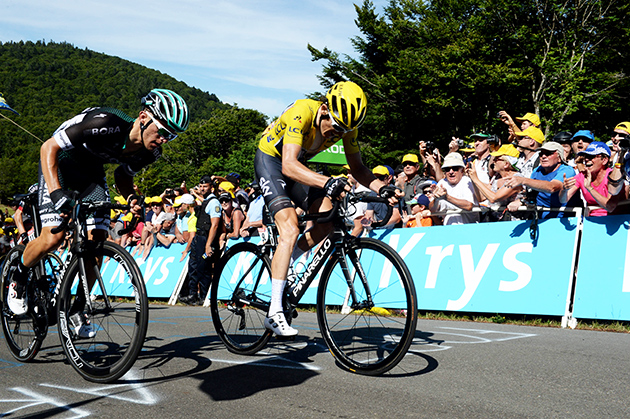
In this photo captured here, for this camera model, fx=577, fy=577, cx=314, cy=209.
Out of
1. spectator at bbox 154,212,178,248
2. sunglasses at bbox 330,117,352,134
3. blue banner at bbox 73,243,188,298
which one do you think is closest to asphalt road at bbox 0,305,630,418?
sunglasses at bbox 330,117,352,134

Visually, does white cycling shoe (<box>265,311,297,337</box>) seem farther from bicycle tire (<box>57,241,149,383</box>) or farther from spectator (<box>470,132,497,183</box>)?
spectator (<box>470,132,497,183</box>)

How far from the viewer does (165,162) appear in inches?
3302

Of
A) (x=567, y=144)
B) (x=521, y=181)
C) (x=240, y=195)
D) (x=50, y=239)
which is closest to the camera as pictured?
(x=50, y=239)

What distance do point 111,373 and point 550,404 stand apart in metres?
2.88

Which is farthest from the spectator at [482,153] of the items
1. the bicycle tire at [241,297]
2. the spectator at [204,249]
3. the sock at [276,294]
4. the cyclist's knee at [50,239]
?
the cyclist's knee at [50,239]

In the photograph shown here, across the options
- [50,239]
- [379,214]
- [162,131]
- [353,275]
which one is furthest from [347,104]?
[379,214]

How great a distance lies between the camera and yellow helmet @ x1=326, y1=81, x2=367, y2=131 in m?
4.40

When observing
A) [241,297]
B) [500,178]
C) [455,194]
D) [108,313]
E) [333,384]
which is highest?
[500,178]

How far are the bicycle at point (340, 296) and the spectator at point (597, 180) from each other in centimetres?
361

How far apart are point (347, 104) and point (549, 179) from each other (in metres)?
4.52

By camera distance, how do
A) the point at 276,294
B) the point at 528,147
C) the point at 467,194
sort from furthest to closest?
1. the point at 528,147
2. the point at 467,194
3. the point at 276,294

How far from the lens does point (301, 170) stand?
4516 mm

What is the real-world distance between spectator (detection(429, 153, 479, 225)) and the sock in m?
4.91

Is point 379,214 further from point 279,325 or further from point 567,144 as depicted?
point 279,325
